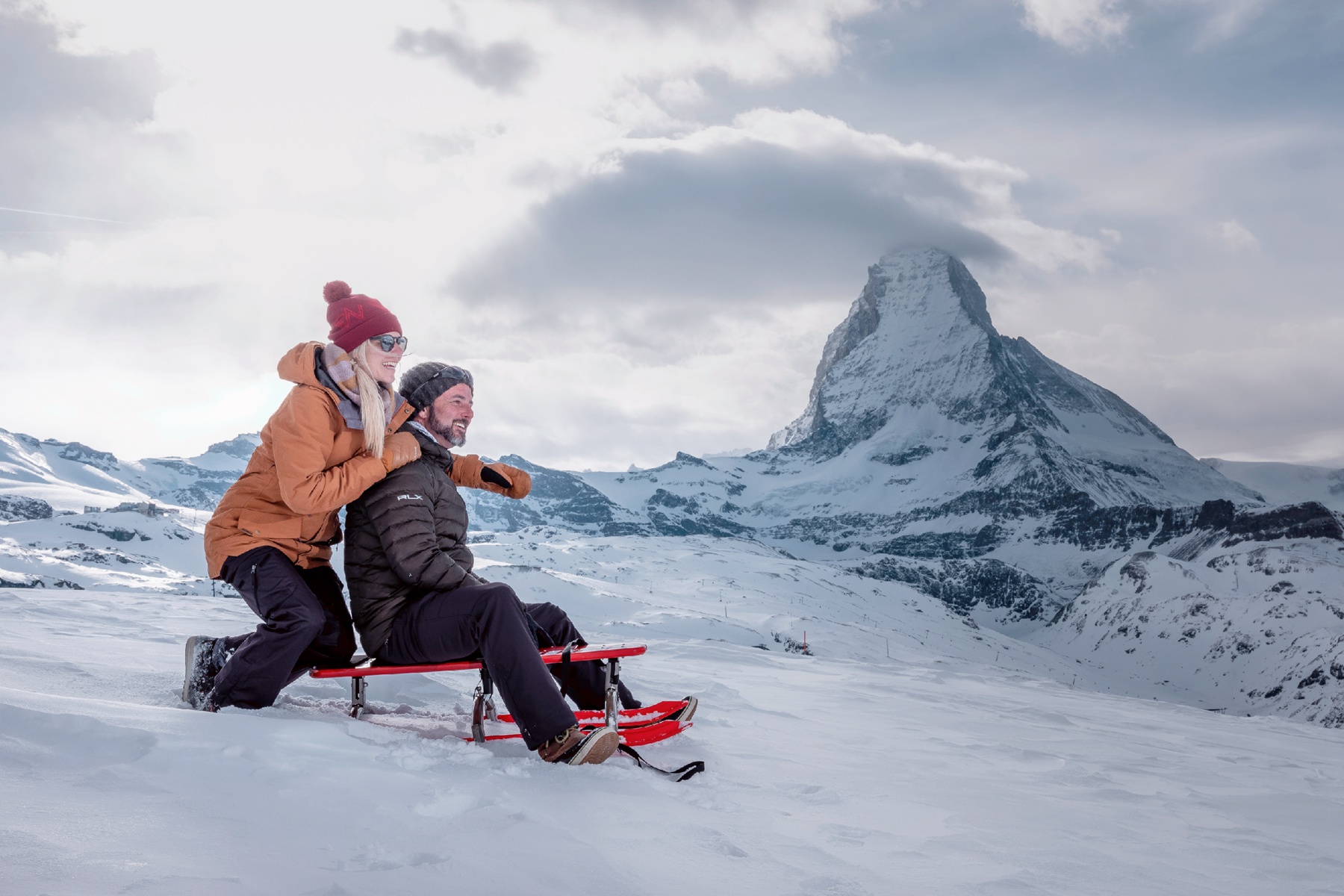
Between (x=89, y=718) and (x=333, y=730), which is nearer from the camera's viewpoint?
(x=89, y=718)

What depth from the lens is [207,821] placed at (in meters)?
2.66

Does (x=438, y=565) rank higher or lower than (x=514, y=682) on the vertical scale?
higher

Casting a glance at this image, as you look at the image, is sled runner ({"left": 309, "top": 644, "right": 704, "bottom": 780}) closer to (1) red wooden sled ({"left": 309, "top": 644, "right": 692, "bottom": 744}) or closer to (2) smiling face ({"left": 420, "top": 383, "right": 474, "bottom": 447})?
(1) red wooden sled ({"left": 309, "top": 644, "right": 692, "bottom": 744})

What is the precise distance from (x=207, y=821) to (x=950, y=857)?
2.69 meters

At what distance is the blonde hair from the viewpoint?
440 cm

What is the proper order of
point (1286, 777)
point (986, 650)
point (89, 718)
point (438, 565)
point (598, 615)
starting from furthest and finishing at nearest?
point (986, 650)
point (598, 615)
point (1286, 777)
point (438, 565)
point (89, 718)

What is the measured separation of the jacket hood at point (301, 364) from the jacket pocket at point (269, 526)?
29.6 inches

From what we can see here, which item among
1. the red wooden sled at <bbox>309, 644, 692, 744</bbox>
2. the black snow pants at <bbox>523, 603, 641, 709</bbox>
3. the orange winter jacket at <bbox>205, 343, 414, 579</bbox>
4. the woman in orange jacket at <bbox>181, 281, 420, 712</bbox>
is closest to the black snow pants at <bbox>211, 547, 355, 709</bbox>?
the woman in orange jacket at <bbox>181, 281, 420, 712</bbox>

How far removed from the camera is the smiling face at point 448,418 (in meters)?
5.02

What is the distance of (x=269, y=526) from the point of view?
4.61m

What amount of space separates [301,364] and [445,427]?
→ 0.88m

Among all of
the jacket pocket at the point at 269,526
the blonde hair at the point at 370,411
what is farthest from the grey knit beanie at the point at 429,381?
the jacket pocket at the point at 269,526

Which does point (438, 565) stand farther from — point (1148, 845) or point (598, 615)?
point (598, 615)

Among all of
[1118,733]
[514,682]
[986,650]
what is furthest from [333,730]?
[986,650]
